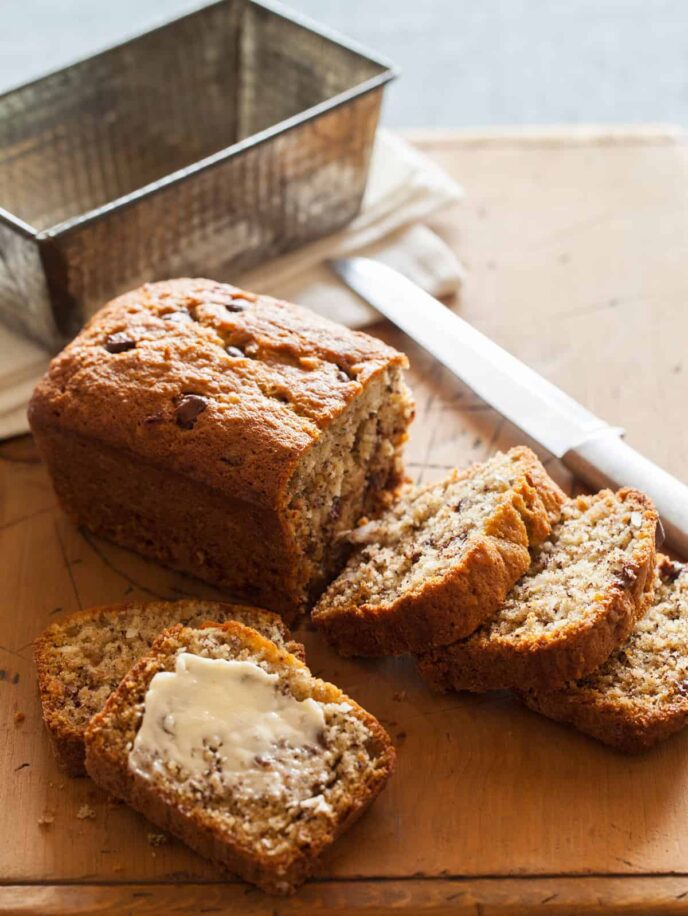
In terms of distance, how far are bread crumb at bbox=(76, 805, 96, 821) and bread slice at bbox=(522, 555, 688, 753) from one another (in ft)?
3.98

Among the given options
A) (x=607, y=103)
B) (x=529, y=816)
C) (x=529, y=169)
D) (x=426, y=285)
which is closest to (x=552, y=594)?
(x=529, y=816)

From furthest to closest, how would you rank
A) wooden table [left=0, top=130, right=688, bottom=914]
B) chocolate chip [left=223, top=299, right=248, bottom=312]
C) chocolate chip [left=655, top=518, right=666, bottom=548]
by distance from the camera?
chocolate chip [left=223, top=299, right=248, bottom=312], chocolate chip [left=655, top=518, right=666, bottom=548], wooden table [left=0, top=130, right=688, bottom=914]

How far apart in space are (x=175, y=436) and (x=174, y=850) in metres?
1.14

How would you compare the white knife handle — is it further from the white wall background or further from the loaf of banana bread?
the white wall background

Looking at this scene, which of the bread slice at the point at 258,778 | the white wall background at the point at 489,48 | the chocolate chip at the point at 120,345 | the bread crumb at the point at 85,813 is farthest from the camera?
the white wall background at the point at 489,48

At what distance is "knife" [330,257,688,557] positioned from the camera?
3.75 m

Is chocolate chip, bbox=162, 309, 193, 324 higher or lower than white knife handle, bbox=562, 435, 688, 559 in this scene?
higher

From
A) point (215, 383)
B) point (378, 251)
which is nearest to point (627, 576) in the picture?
point (215, 383)

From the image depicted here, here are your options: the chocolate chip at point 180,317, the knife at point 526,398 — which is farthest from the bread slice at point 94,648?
the knife at point 526,398

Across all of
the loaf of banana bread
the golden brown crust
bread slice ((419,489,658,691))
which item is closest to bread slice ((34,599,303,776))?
the loaf of banana bread

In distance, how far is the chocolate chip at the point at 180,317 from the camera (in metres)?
3.64

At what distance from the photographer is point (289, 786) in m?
2.83

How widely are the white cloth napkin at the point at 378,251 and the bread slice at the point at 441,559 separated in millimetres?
1263

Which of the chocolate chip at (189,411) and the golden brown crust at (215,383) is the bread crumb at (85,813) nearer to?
the golden brown crust at (215,383)
